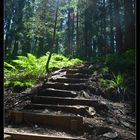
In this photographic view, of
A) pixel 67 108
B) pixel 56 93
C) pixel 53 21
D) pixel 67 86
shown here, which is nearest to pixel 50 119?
pixel 67 108

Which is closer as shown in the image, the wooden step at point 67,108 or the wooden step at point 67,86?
the wooden step at point 67,108

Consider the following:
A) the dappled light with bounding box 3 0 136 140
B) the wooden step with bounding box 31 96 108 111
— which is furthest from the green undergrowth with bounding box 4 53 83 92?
the wooden step with bounding box 31 96 108 111

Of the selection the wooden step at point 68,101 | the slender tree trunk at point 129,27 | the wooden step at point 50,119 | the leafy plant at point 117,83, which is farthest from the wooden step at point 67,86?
the slender tree trunk at point 129,27

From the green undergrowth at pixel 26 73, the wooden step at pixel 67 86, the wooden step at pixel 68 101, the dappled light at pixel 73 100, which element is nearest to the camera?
the dappled light at pixel 73 100

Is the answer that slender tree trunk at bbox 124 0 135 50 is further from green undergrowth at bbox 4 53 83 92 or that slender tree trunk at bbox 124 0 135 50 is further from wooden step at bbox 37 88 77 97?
wooden step at bbox 37 88 77 97

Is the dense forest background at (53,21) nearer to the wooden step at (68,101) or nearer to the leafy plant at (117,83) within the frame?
the leafy plant at (117,83)

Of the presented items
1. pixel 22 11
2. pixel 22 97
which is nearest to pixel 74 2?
pixel 22 11

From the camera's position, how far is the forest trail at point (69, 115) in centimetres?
380

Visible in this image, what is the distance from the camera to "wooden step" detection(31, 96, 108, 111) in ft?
15.9

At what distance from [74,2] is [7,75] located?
9.20m

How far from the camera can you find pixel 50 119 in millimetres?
4211

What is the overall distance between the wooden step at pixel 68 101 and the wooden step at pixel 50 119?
73 centimetres

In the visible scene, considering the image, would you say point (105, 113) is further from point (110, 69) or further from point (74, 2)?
point (74, 2)

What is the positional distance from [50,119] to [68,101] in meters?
0.85
